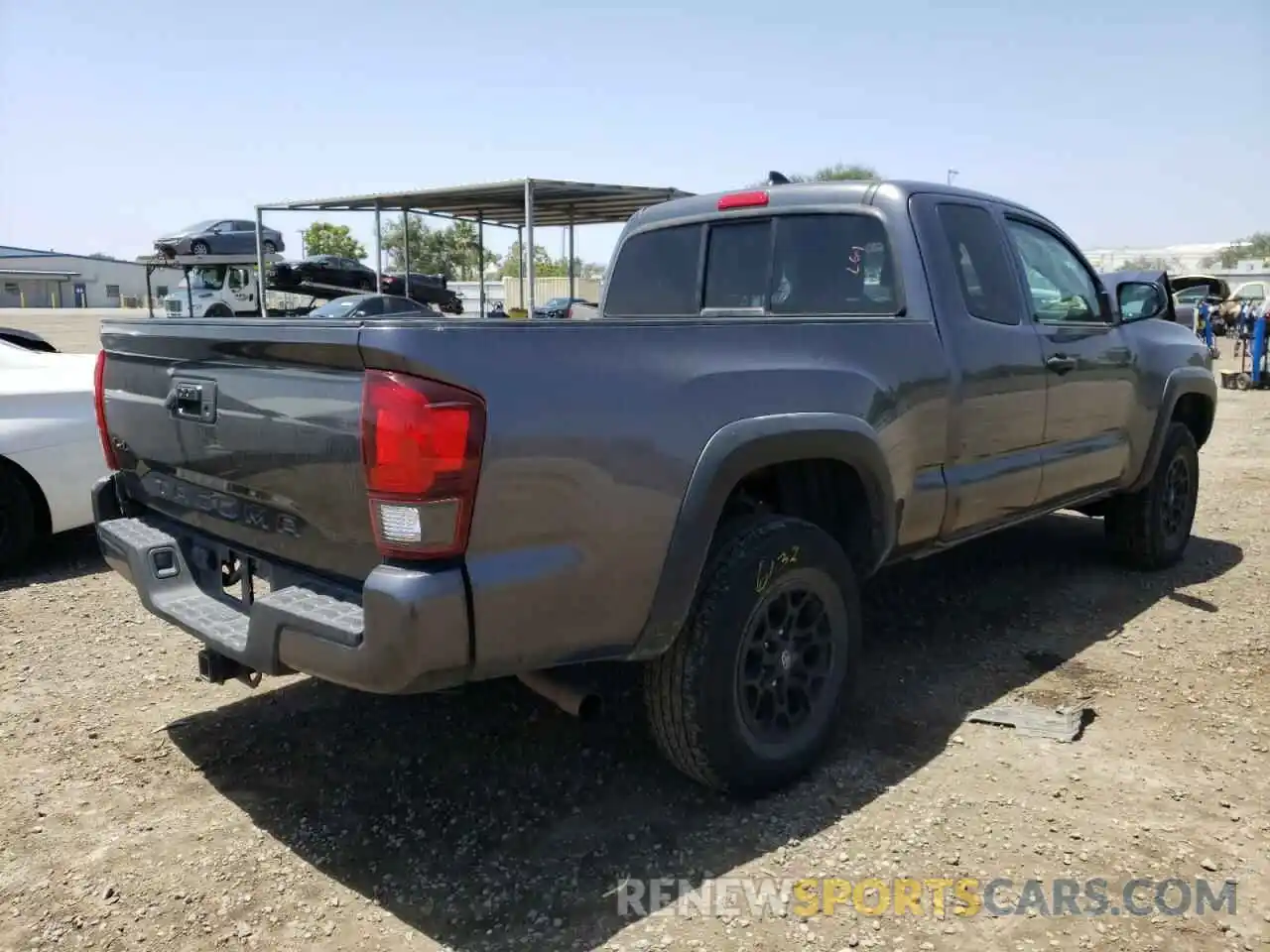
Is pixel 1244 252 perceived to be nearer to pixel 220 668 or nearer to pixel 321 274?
pixel 321 274

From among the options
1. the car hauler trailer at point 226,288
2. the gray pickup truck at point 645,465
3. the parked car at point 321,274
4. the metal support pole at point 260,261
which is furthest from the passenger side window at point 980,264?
the parked car at point 321,274

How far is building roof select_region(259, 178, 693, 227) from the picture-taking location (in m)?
16.4

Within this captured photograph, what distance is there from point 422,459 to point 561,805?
4.69ft

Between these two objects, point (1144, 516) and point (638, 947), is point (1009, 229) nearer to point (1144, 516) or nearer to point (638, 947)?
point (1144, 516)

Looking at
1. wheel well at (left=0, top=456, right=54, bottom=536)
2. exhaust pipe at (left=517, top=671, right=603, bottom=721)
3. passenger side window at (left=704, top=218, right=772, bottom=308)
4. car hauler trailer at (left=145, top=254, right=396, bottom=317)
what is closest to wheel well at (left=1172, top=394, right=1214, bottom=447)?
passenger side window at (left=704, top=218, right=772, bottom=308)

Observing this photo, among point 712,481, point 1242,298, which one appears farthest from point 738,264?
point 1242,298

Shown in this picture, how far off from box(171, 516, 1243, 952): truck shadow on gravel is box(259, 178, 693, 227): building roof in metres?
12.5

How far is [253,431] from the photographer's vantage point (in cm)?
269

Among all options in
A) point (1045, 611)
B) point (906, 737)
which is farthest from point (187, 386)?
point (1045, 611)

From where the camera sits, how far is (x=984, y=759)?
3.44 metres

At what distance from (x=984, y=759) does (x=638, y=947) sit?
1.57 metres

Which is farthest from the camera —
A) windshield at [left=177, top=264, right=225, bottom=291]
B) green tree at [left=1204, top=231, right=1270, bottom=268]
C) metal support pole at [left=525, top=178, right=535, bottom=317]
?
green tree at [left=1204, top=231, right=1270, bottom=268]

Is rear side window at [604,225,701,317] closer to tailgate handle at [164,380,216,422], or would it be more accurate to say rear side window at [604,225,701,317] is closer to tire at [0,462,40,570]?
tailgate handle at [164,380,216,422]

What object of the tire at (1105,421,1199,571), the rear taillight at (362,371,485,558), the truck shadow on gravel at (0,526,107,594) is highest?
the rear taillight at (362,371,485,558)
